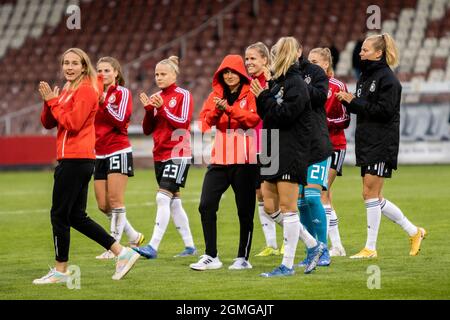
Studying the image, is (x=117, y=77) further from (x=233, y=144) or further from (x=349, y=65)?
(x=349, y=65)

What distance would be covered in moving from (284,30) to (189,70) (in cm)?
342

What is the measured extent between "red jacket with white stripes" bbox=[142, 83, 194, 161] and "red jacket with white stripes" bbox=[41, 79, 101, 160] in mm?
2003

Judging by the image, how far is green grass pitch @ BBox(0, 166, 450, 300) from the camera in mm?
8875

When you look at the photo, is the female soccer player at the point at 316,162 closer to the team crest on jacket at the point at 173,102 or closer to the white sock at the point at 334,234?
the white sock at the point at 334,234

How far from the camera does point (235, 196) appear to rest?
10422 millimetres

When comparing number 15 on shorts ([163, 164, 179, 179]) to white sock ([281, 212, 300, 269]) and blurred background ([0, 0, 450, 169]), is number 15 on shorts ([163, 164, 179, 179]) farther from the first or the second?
blurred background ([0, 0, 450, 169])

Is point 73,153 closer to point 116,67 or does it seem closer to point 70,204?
point 70,204

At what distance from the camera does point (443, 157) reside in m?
29.1

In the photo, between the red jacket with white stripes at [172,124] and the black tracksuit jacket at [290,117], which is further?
the red jacket with white stripes at [172,124]

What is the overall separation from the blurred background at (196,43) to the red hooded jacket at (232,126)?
1883cm

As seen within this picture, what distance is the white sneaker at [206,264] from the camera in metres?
10.4

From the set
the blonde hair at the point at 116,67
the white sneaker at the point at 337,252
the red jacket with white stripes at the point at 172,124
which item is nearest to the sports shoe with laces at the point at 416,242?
the white sneaker at the point at 337,252
